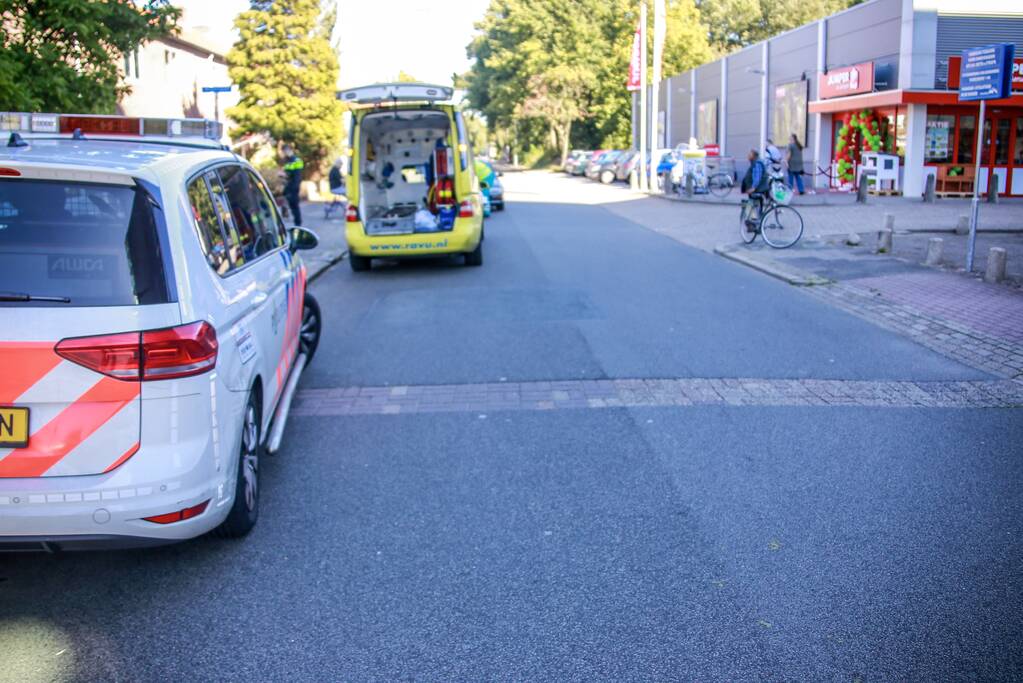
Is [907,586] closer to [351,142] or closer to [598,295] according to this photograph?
[598,295]

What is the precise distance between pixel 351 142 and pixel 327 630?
12.3 metres

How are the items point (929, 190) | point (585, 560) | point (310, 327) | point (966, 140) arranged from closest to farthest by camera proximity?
Answer: point (585, 560), point (310, 327), point (929, 190), point (966, 140)

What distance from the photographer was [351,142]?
1536 cm

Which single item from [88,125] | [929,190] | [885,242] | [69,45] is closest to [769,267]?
[885,242]

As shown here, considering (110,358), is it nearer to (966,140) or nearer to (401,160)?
(401,160)

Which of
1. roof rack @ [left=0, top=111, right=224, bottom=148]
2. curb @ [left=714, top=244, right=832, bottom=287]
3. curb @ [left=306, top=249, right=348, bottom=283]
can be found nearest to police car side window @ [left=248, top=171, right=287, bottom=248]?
roof rack @ [left=0, top=111, right=224, bottom=148]

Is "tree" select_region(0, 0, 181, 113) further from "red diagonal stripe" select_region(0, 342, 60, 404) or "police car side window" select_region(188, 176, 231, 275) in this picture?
"red diagonal stripe" select_region(0, 342, 60, 404)

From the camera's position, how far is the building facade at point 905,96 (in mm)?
28375

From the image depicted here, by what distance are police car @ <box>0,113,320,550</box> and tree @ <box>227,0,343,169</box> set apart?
87.6 ft

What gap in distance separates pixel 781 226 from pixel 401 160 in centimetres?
673

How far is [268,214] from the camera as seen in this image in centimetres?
680

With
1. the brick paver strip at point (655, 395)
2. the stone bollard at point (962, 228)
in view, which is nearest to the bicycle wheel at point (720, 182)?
the stone bollard at point (962, 228)

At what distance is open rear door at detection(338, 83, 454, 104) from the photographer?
563 inches

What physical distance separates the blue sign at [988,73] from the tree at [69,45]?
10.2m
